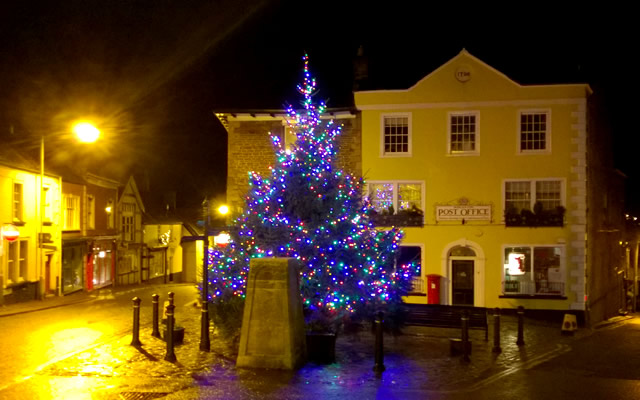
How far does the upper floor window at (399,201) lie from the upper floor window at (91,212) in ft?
60.5

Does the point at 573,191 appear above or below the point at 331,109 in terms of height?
below

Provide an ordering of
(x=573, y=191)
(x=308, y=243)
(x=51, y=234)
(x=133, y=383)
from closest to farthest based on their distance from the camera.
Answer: (x=133, y=383) → (x=308, y=243) → (x=573, y=191) → (x=51, y=234)

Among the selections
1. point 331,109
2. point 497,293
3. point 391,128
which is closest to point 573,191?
point 497,293

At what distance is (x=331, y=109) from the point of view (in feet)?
80.0

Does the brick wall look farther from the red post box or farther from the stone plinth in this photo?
the stone plinth

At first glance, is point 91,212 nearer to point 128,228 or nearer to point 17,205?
point 128,228

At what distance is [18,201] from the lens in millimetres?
26016

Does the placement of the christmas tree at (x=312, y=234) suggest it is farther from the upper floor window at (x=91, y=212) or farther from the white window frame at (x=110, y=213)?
the white window frame at (x=110, y=213)

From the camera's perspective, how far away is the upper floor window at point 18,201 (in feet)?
84.3

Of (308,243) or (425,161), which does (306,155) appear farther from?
(425,161)

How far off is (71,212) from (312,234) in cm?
2294

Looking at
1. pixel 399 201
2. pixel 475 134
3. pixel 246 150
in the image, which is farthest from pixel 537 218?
pixel 246 150

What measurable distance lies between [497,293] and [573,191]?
469 centimetres

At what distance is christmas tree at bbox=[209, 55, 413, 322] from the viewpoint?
13672mm
